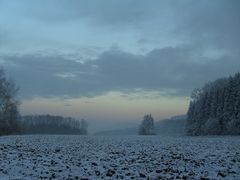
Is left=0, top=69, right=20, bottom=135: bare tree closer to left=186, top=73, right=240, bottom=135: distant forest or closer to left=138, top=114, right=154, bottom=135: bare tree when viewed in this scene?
left=186, top=73, right=240, bottom=135: distant forest

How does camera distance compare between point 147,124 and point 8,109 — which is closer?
point 8,109

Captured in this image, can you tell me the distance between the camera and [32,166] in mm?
19531

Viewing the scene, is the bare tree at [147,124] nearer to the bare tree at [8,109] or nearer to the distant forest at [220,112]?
the distant forest at [220,112]

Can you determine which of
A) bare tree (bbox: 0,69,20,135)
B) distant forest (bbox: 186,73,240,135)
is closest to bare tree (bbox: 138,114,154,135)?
distant forest (bbox: 186,73,240,135)

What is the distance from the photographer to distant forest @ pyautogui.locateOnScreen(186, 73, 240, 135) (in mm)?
85312

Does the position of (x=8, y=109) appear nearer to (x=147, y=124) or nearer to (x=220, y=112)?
(x=220, y=112)

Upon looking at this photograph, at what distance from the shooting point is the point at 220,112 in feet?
301

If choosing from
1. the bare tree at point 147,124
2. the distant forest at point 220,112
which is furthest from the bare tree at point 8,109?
the bare tree at point 147,124

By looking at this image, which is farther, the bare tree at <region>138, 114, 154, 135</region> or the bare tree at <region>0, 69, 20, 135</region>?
the bare tree at <region>138, 114, 154, 135</region>

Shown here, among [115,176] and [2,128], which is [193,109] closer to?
[2,128]

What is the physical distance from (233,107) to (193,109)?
2349cm

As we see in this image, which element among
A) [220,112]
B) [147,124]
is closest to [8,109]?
[220,112]

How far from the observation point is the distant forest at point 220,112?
85.3 meters

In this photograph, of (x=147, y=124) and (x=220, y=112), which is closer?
(x=220, y=112)
